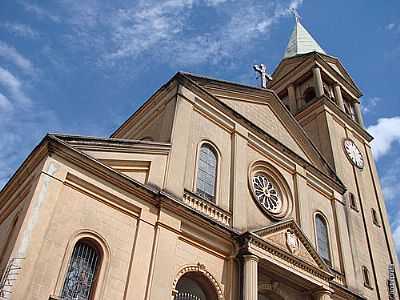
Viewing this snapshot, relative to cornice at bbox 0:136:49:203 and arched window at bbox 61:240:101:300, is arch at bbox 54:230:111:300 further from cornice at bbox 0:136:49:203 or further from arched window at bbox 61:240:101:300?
cornice at bbox 0:136:49:203

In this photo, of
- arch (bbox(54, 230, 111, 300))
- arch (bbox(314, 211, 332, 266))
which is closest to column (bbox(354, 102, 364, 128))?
arch (bbox(314, 211, 332, 266))

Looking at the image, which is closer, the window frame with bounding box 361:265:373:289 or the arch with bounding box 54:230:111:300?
the arch with bounding box 54:230:111:300

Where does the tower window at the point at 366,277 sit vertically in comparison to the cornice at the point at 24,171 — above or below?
above

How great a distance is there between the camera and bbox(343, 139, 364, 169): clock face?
80.3 ft

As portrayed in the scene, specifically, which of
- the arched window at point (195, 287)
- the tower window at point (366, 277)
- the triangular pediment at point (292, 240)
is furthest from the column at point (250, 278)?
the tower window at point (366, 277)

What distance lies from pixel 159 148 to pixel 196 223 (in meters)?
2.44

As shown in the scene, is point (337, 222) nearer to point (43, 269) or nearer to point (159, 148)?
point (159, 148)

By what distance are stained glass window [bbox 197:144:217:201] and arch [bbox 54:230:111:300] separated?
417 cm

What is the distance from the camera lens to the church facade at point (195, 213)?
1045 cm

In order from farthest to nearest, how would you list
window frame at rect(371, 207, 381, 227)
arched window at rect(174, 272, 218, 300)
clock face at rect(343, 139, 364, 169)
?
clock face at rect(343, 139, 364, 169) < window frame at rect(371, 207, 381, 227) < arched window at rect(174, 272, 218, 300)

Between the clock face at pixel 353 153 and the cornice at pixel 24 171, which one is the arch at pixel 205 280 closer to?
the cornice at pixel 24 171

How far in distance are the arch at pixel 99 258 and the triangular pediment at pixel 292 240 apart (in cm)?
519

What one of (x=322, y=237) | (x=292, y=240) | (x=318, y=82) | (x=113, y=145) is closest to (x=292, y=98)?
(x=318, y=82)

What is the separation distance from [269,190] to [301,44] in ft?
57.2
